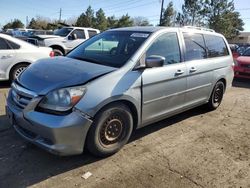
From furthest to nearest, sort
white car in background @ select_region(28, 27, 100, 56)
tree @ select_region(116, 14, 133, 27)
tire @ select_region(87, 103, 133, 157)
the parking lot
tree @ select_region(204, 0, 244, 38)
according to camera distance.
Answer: tree @ select_region(116, 14, 133, 27)
tree @ select_region(204, 0, 244, 38)
white car in background @ select_region(28, 27, 100, 56)
tire @ select_region(87, 103, 133, 157)
the parking lot

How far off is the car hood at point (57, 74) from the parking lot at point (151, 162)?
967 millimetres

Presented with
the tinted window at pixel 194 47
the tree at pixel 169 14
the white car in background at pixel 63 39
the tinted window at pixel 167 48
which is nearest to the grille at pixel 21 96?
the tinted window at pixel 167 48

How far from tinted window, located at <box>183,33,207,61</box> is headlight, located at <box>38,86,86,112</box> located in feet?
7.71

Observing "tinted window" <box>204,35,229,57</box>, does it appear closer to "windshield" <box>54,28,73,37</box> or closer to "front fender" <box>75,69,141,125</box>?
"front fender" <box>75,69,141,125</box>

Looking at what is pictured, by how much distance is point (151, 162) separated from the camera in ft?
12.2

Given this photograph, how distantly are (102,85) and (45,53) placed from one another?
506 cm

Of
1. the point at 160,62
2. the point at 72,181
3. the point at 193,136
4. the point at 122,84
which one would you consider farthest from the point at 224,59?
the point at 72,181

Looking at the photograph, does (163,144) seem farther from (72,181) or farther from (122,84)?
(72,181)

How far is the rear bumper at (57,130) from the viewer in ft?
10.3

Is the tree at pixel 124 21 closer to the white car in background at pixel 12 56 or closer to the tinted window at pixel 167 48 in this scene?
the white car in background at pixel 12 56

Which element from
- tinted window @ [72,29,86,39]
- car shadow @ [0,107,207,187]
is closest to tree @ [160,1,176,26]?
tinted window @ [72,29,86,39]

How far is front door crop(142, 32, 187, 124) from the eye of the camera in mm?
4055

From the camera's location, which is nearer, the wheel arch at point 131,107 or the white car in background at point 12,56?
the wheel arch at point 131,107

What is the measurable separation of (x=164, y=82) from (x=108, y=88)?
1138 millimetres
